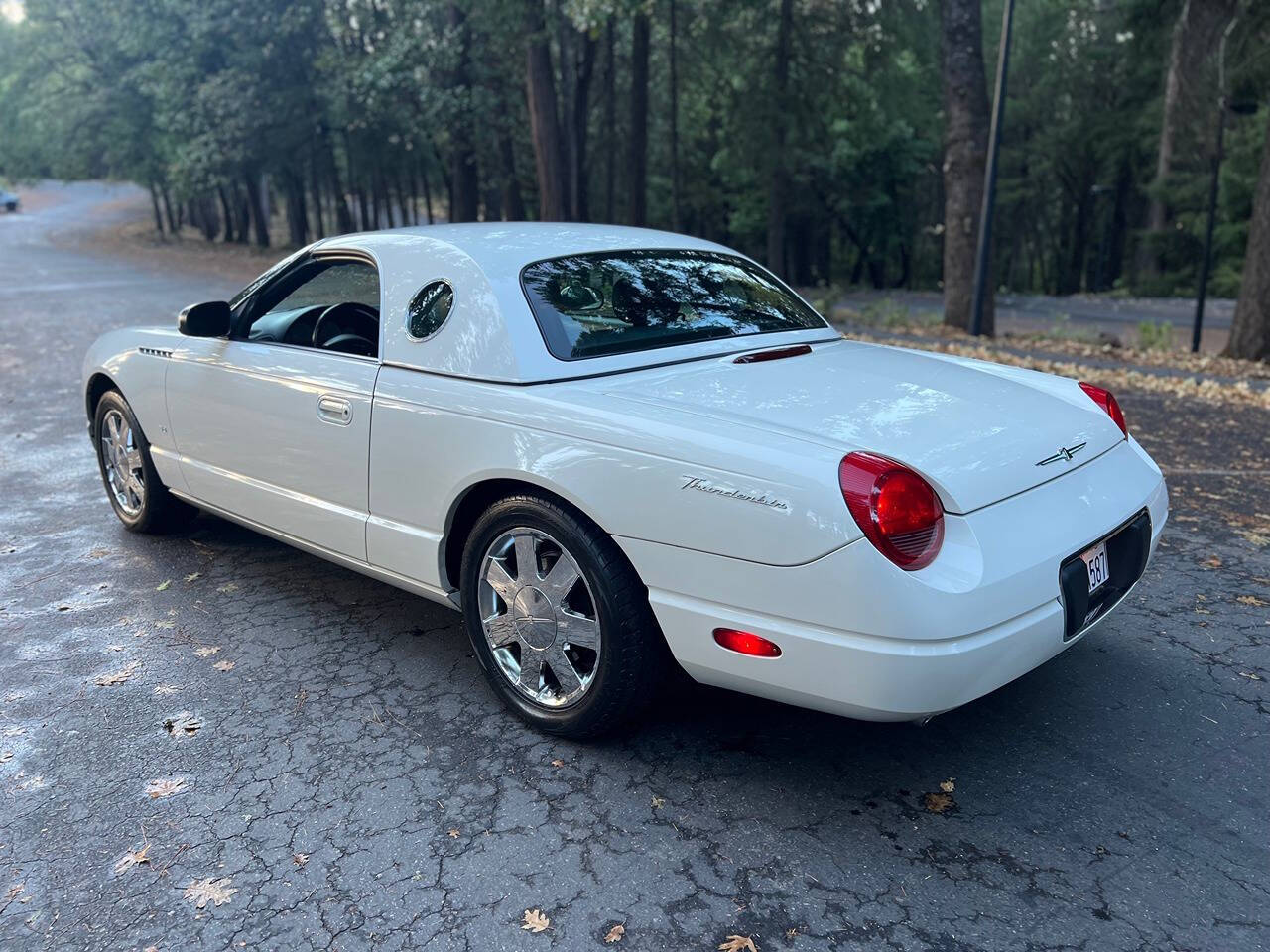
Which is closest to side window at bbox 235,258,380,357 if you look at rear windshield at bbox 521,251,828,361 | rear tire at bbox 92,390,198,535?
rear windshield at bbox 521,251,828,361

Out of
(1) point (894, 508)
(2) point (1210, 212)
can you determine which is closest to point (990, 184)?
(2) point (1210, 212)

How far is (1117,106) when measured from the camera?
39.0 m

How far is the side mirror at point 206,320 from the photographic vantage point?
177 inches

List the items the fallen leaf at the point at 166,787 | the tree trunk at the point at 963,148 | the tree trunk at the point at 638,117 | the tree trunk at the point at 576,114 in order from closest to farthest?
1. the fallen leaf at the point at 166,787
2. the tree trunk at the point at 963,148
3. the tree trunk at the point at 638,117
4. the tree trunk at the point at 576,114

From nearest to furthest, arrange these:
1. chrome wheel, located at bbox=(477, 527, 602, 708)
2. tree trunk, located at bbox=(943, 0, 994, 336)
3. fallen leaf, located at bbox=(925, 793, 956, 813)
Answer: fallen leaf, located at bbox=(925, 793, 956, 813)
chrome wheel, located at bbox=(477, 527, 602, 708)
tree trunk, located at bbox=(943, 0, 994, 336)

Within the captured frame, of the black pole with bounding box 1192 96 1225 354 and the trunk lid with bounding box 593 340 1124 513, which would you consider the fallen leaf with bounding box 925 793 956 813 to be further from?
the black pole with bounding box 1192 96 1225 354

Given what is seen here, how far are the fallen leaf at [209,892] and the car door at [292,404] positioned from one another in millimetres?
1417

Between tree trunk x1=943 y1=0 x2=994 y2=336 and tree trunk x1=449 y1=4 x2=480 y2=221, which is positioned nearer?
tree trunk x1=943 y1=0 x2=994 y2=336

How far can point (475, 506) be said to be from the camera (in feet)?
11.6

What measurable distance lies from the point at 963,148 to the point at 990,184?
1195 millimetres

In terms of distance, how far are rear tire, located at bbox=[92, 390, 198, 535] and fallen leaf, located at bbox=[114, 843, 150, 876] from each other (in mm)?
2740

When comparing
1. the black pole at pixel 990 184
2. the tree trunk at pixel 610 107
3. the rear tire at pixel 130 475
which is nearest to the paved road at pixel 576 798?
the rear tire at pixel 130 475

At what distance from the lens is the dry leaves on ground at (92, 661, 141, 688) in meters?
3.85

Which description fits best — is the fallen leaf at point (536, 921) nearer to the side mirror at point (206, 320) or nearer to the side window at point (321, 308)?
the side window at point (321, 308)
